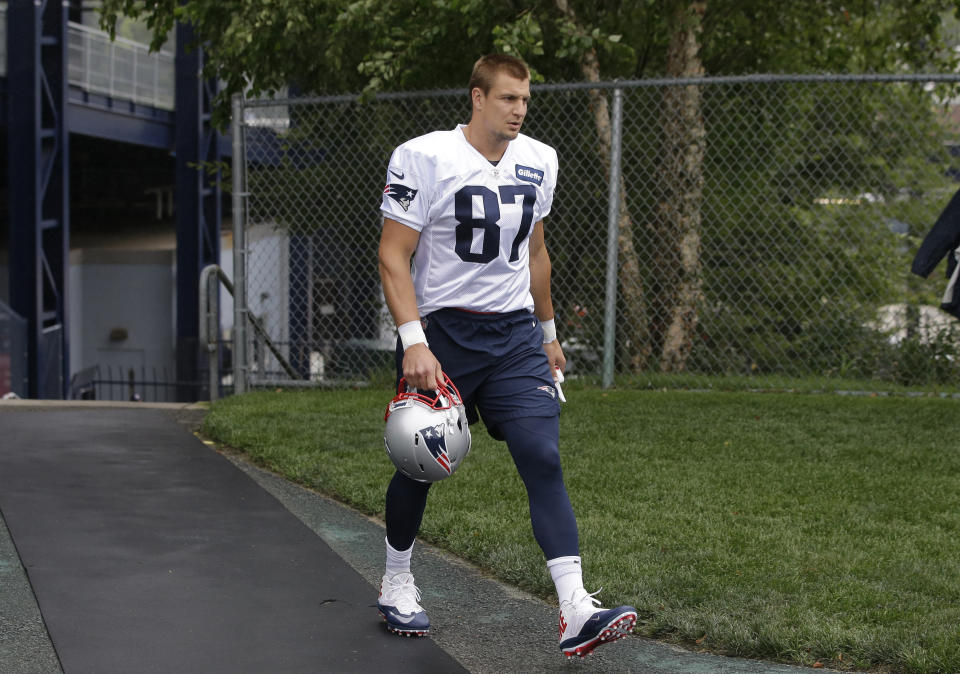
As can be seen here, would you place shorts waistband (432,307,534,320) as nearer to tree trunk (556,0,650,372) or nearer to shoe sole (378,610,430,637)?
shoe sole (378,610,430,637)

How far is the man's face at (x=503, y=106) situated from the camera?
369 cm

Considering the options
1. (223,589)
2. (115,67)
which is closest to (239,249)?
(223,589)

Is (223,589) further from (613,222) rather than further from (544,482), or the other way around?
(613,222)

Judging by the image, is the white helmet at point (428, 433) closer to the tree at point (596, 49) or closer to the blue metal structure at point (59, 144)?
the tree at point (596, 49)

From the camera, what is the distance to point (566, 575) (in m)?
3.55

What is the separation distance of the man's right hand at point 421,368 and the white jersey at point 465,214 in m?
0.24

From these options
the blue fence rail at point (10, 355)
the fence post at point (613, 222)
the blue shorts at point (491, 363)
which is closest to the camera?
the blue shorts at point (491, 363)

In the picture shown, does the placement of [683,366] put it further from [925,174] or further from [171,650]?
[171,650]

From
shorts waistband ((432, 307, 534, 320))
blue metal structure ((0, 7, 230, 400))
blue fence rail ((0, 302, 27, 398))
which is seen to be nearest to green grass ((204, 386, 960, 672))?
shorts waistband ((432, 307, 534, 320))

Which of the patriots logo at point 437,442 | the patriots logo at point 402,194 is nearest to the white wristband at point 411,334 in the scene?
the patriots logo at point 437,442

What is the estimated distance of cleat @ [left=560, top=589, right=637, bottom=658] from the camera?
3.36m

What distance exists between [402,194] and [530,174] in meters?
0.44

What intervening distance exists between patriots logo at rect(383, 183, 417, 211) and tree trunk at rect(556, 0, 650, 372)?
6341mm

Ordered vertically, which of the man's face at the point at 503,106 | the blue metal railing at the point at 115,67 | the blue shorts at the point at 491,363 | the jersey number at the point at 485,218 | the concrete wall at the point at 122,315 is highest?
the blue metal railing at the point at 115,67
